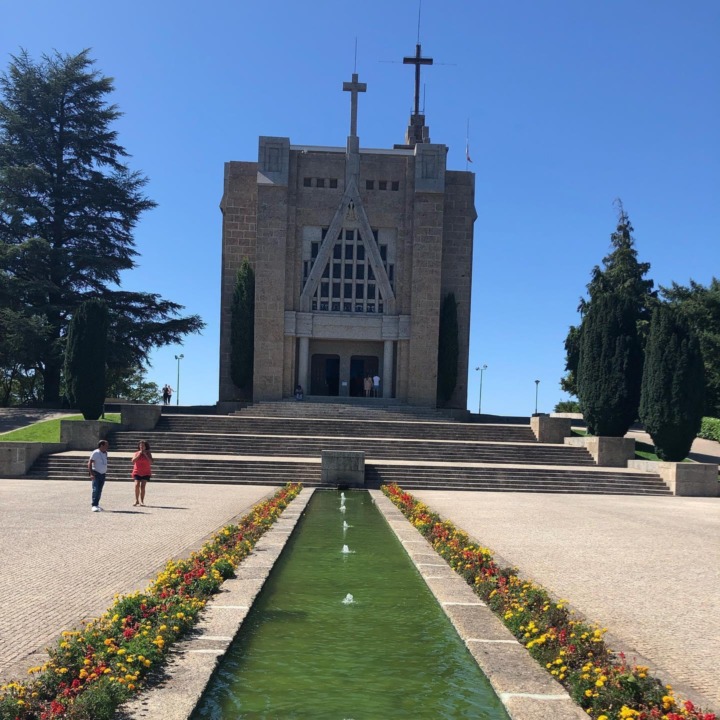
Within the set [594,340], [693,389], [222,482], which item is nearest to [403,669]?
[222,482]

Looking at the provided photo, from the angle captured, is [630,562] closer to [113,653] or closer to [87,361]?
[113,653]

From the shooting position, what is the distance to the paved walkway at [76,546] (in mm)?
6164

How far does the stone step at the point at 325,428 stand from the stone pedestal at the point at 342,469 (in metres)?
6.99

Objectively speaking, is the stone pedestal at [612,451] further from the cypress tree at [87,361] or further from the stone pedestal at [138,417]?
the cypress tree at [87,361]

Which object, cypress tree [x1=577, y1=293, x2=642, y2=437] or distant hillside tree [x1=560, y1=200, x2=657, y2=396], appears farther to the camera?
distant hillside tree [x1=560, y1=200, x2=657, y2=396]

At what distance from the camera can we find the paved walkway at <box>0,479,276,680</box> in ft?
20.2

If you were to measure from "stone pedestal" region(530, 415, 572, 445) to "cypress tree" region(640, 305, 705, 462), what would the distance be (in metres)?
5.20

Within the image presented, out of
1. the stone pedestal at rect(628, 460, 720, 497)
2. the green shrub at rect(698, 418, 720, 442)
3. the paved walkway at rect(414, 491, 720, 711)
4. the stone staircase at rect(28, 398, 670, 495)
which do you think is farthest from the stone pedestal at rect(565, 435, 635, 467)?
the green shrub at rect(698, 418, 720, 442)

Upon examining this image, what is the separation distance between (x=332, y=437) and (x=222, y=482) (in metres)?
6.22

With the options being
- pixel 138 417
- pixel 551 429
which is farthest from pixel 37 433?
pixel 551 429

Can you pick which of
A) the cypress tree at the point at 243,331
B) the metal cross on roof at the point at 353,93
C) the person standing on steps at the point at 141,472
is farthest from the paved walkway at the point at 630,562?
the metal cross on roof at the point at 353,93

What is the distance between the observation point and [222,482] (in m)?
19.7

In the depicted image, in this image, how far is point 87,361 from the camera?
84.8 feet

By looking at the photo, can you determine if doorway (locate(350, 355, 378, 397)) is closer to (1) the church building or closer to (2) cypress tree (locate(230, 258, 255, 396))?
(1) the church building
